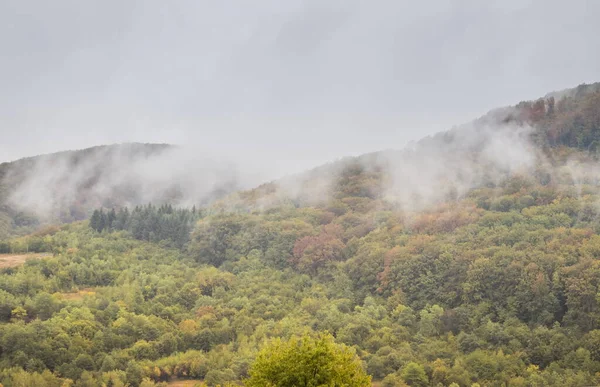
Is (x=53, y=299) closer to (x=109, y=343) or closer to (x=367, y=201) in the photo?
(x=109, y=343)

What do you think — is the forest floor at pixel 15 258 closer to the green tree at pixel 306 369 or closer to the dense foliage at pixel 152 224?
the dense foliage at pixel 152 224

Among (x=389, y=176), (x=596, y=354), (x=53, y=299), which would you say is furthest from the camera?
(x=389, y=176)

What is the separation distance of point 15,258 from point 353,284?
74.3m

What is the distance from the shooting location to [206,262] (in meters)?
128

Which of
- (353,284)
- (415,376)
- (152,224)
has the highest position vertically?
(152,224)

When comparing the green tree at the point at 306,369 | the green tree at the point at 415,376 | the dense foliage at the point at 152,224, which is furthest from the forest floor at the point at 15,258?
the green tree at the point at 306,369

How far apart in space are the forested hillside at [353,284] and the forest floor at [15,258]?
155 inches

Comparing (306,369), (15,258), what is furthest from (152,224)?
(306,369)

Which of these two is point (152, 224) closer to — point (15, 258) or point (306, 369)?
point (15, 258)

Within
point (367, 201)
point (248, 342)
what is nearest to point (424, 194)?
point (367, 201)

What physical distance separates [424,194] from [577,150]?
158 feet

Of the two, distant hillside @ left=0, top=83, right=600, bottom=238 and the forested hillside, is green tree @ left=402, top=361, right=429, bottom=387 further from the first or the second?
distant hillside @ left=0, top=83, right=600, bottom=238

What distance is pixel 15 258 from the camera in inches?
4550

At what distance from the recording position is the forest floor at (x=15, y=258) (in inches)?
4277
